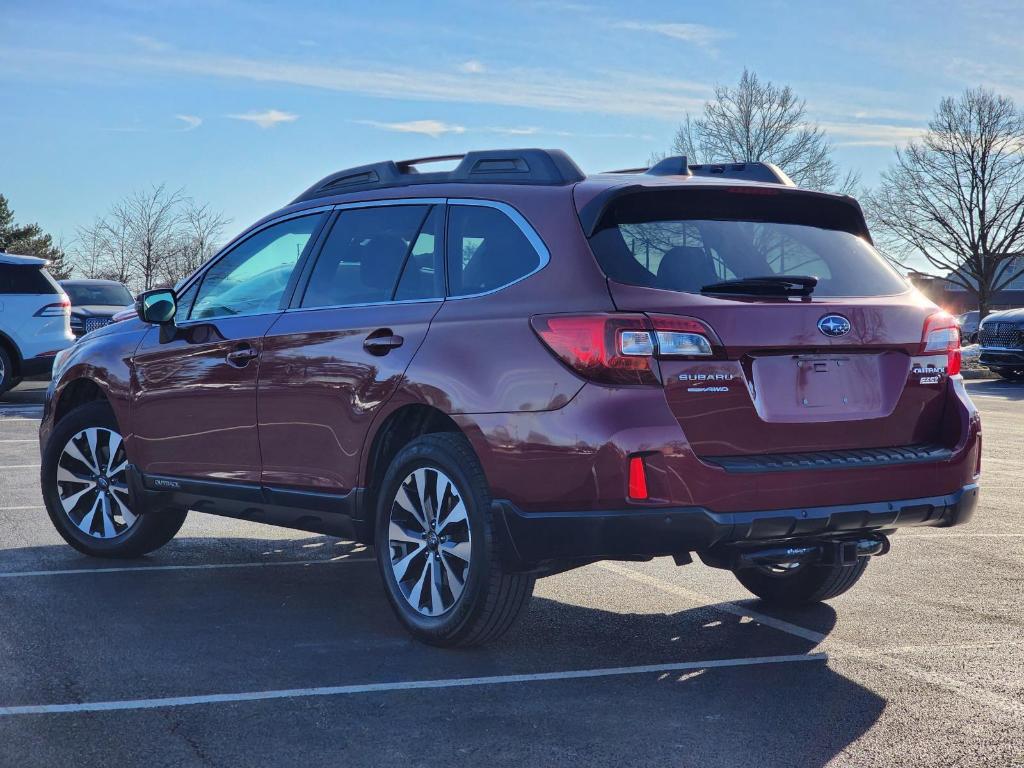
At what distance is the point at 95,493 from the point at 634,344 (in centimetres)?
383

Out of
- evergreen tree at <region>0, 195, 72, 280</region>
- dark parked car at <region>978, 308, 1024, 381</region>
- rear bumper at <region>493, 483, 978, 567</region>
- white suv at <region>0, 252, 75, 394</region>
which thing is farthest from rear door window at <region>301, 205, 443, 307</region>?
evergreen tree at <region>0, 195, 72, 280</region>

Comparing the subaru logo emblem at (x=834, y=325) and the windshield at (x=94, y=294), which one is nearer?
the subaru logo emblem at (x=834, y=325)

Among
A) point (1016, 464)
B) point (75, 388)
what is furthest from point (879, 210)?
point (75, 388)

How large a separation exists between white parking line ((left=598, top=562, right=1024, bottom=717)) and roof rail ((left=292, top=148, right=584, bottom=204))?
2.08m

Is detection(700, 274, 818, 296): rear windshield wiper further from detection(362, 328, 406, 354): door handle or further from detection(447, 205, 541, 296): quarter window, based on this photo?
detection(362, 328, 406, 354): door handle

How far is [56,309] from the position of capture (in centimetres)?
1875

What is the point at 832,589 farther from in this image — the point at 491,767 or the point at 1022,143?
the point at 1022,143

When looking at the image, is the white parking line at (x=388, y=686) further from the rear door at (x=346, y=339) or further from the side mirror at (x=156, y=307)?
the side mirror at (x=156, y=307)

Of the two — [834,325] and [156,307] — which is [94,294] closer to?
[156,307]

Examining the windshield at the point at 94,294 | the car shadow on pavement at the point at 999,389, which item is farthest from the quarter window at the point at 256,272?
the windshield at the point at 94,294

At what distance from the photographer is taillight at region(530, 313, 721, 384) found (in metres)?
4.41

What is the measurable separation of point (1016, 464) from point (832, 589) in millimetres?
6952

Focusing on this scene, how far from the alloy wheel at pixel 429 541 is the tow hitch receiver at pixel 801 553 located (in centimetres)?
93

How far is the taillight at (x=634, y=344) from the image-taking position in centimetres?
441
